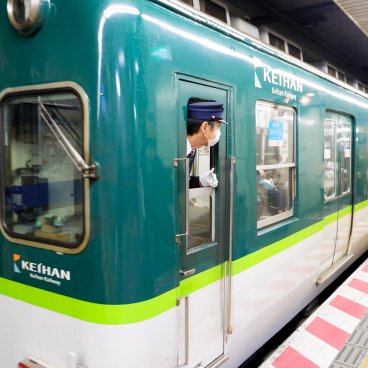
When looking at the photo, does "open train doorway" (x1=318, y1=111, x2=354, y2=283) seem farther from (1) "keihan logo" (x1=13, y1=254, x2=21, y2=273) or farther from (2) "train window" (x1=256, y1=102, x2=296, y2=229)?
(1) "keihan logo" (x1=13, y1=254, x2=21, y2=273)

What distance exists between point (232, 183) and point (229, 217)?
Answer: 230 millimetres

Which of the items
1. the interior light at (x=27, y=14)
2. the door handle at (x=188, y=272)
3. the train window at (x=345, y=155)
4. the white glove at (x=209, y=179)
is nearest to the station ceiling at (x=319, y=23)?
the train window at (x=345, y=155)

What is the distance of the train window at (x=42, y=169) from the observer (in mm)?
2135

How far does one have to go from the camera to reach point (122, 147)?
2.00 m

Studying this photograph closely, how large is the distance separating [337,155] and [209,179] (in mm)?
3069

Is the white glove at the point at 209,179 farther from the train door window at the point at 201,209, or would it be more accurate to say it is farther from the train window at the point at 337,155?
the train window at the point at 337,155

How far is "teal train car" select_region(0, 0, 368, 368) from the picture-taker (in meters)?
2.01

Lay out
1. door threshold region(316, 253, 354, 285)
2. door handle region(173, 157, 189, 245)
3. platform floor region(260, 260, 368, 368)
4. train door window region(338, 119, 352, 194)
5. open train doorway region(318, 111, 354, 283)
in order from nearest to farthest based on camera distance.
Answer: door handle region(173, 157, 189, 245) → platform floor region(260, 260, 368, 368) → door threshold region(316, 253, 354, 285) → open train doorway region(318, 111, 354, 283) → train door window region(338, 119, 352, 194)

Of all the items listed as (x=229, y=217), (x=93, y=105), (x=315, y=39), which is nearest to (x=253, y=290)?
(x=229, y=217)

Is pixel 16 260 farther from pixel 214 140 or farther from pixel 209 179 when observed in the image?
pixel 214 140

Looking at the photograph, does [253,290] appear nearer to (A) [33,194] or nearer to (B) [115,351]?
(B) [115,351]

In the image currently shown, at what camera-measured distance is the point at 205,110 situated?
7.91ft

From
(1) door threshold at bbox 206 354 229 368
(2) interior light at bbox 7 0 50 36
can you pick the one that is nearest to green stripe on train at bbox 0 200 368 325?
(1) door threshold at bbox 206 354 229 368

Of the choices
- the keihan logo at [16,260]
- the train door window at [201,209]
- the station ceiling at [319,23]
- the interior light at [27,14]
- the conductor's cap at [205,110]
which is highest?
the station ceiling at [319,23]
